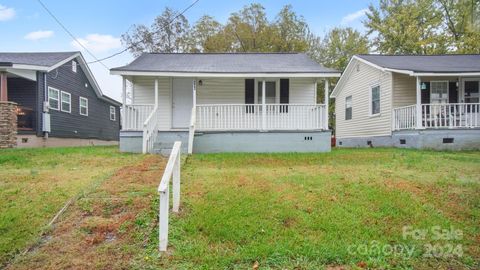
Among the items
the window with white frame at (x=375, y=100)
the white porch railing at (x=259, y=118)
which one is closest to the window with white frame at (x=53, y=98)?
the white porch railing at (x=259, y=118)

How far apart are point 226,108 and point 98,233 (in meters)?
8.81

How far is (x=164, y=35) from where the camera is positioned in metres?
31.1

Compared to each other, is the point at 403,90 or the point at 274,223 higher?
the point at 403,90

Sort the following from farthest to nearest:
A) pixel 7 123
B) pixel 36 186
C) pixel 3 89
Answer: pixel 3 89
pixel 7 123
pixel 36 186

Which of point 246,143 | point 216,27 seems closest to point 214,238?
point 246,143

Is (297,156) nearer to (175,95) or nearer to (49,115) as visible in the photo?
(175,95)

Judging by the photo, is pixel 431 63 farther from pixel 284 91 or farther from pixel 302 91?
pixel 284 91

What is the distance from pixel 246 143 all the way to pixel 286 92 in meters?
2.91

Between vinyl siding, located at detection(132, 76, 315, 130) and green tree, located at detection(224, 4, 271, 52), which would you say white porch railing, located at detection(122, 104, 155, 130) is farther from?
green tree, located at detection(224, 4, 271, 52)

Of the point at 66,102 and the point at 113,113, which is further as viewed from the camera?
the point at 113,113

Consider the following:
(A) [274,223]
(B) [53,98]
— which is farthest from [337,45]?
(A) [274,223]

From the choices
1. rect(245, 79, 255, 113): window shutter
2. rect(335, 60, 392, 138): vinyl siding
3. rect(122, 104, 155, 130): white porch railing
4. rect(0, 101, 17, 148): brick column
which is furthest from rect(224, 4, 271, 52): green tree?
rect(0, 101, 17, 148): brick column

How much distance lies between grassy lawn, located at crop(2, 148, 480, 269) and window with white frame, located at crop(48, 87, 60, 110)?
12.3 meters

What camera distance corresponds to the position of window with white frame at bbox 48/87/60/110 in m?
16.9
